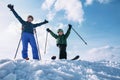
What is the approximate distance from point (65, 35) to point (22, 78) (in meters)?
7.48

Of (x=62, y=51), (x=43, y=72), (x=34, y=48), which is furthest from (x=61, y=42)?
(x=43, y=72)

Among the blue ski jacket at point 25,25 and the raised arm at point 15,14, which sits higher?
the raised arm at point 15,14

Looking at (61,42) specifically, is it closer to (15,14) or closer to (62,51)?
(62,51)

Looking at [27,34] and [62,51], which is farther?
[62,51]

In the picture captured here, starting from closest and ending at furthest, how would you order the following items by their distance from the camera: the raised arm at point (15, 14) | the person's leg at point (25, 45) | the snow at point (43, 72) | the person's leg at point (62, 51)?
the snow at point (43, 72), the person's leg at point (25, 45), the raised arm at point (15, 14), the person's leg at point (62, 51)

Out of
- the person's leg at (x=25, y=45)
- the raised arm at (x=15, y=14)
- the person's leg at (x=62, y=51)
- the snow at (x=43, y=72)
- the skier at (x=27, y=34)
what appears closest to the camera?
the snow at (x=43, y=72)

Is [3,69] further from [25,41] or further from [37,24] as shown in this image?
[37,24]

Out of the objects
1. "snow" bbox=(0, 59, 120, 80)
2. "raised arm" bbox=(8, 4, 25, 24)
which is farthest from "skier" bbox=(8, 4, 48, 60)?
"snow" bbox=(0, 59, 120, 80)

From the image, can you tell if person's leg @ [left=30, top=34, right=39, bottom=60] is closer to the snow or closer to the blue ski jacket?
the blue ski jacket

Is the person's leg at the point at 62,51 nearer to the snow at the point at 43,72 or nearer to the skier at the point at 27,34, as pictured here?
the skier at the point at 27,34

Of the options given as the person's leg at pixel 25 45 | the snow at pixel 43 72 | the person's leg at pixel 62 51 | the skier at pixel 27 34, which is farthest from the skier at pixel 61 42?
the snow at pixel 43 72

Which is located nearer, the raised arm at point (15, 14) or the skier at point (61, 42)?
the raised arm at point (15, 14)

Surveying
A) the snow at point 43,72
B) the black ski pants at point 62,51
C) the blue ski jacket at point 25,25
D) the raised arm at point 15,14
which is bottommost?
the snow at point 43,72

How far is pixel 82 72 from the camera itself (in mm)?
8758
